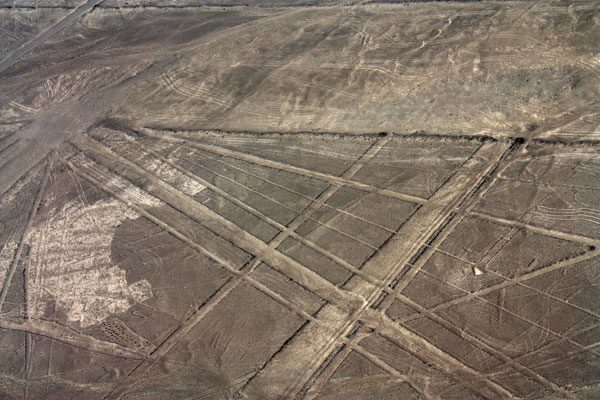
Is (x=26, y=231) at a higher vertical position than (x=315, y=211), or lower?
higher

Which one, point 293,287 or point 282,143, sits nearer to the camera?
point 293,287

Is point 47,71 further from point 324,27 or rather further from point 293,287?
point 293,287

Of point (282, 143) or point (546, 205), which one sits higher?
point (282, 143)

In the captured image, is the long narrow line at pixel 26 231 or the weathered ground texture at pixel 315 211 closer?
the weathered ground texture at pixel 315 211

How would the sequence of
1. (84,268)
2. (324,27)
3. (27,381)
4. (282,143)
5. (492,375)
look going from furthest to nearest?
(324,27), (282,143), (84,268), (27,381), (492,375)

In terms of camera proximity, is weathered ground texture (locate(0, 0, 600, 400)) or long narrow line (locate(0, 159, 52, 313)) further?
long narrow line (locate(0, 159, 52, 313))

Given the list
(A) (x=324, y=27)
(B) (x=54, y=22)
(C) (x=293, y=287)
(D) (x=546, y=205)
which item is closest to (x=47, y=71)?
(B) (x=54, y=22)

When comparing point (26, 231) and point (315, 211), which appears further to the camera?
point (26, 231)

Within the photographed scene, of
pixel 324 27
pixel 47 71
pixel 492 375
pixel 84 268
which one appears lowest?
pixel 492 375
